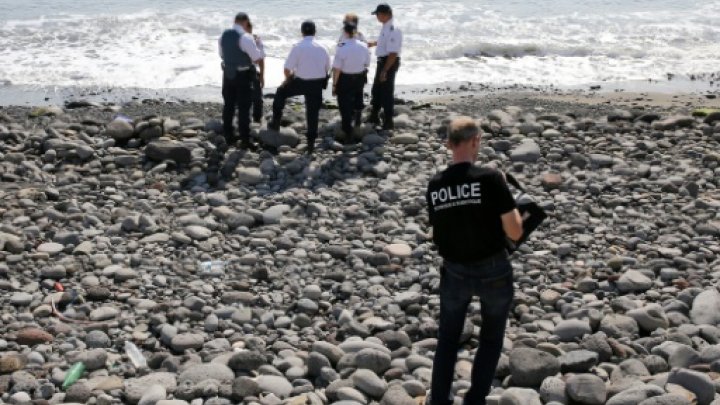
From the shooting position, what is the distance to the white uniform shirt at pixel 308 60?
39.8 ft

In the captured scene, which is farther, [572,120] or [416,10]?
[416,10]

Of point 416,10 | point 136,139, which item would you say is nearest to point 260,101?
point 136,139

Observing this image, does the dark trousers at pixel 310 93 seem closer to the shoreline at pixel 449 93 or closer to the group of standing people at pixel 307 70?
the group of standing people at pixel 307 70

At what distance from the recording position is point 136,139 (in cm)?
1255

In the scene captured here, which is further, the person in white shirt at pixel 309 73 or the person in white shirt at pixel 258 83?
the person in white shirt at pixel 258 83

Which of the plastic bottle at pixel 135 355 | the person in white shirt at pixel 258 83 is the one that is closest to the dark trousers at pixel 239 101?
the person in white shirt at pixel 258 83

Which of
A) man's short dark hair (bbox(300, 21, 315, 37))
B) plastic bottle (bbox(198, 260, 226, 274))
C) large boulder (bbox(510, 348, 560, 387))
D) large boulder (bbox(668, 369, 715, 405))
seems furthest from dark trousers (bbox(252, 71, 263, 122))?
large boulder (bbox(668, 369, 715, 405))

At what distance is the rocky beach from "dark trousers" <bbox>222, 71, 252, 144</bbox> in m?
0.31

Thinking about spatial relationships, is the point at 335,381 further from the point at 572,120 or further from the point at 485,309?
the point at 572,120

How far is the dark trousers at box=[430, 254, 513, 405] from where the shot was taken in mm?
5441

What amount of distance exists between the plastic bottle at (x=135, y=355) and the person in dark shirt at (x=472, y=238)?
8.16ft

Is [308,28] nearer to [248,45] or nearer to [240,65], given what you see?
[248,45]

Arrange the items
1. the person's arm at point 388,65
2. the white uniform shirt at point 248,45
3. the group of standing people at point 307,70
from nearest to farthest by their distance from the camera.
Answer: the white uniform shirt at point 248,45 < the group of standing people at point 307,70 < the person's arm at point 388,65

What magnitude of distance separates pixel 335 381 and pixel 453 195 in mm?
1811
